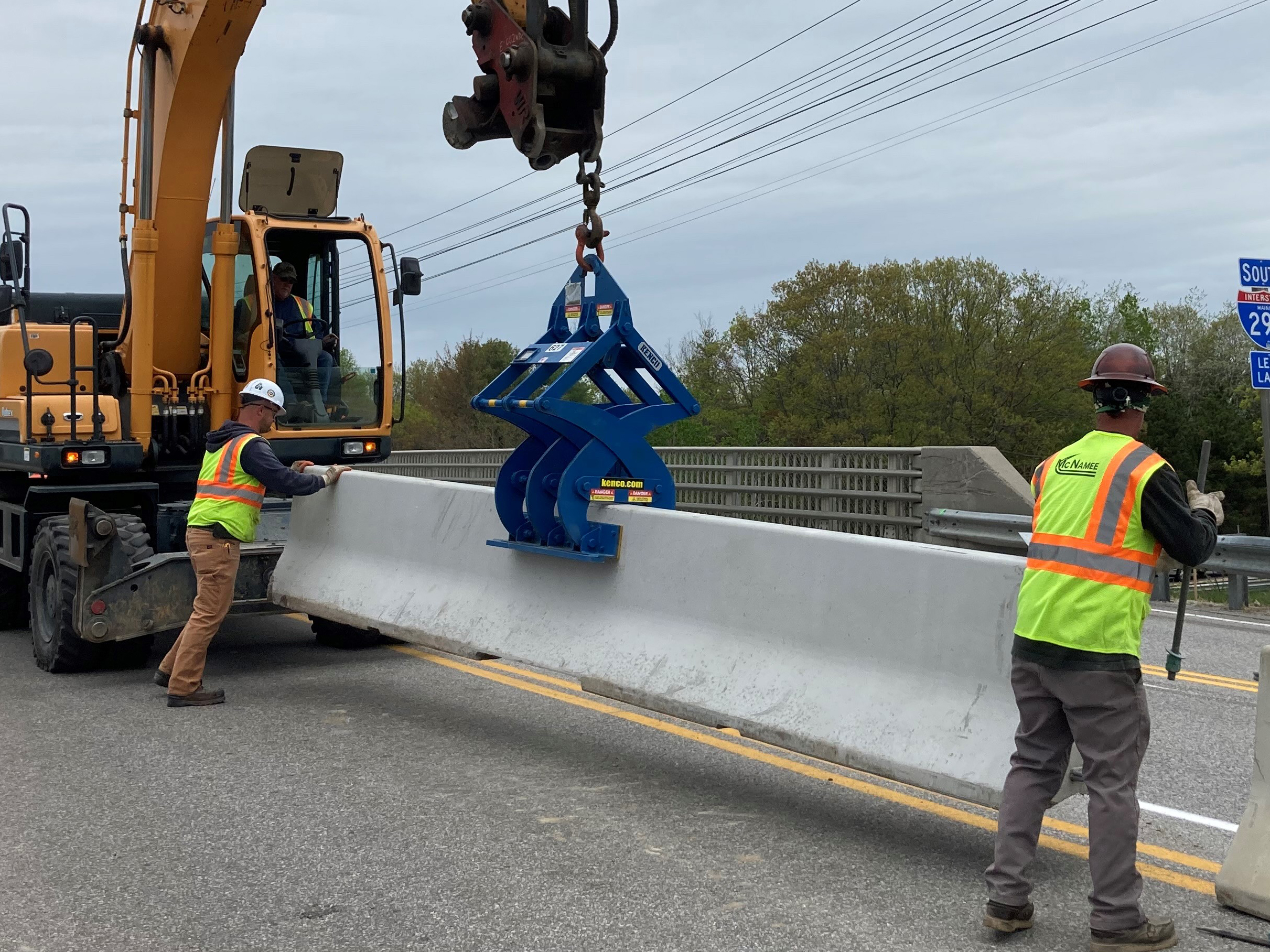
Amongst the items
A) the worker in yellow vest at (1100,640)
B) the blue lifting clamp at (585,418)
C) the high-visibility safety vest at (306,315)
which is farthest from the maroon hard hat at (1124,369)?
the high-visibility safety vest at (306,315)

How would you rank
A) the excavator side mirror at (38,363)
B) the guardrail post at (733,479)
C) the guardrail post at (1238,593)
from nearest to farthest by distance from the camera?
the excavator side mirror at (38,363), the guardrail post at (1238,593), the guardrail post at (733,479)

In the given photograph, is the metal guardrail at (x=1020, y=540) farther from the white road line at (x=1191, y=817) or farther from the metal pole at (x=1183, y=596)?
the metal pole at (x=1183, y=596)

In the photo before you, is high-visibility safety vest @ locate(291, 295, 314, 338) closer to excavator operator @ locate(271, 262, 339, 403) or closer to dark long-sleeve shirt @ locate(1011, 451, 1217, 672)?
excavator operator @ locate(271, 262, 339, 403)

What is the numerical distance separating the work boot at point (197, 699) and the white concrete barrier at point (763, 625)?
107 cm

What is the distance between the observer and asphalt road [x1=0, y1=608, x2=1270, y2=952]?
453cm

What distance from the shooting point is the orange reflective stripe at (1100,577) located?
4332 millimetres

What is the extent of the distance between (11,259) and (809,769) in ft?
23.2

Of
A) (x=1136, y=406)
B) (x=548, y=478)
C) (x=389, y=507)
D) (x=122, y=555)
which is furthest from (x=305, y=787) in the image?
(x=1136, y=406)

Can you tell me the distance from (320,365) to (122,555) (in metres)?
2.51

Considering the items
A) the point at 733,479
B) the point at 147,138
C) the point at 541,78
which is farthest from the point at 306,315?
the point at 733,479

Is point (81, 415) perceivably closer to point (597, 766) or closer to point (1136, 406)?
point (597, 766)

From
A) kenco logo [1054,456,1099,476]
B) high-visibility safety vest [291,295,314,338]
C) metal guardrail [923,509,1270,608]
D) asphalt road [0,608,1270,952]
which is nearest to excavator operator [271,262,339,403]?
high-visibility safety vest [291,295,314,338]

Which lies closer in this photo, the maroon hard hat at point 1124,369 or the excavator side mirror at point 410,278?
the maroon hard hat at point 1124,369

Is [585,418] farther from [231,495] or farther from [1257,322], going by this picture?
[1257,322]
